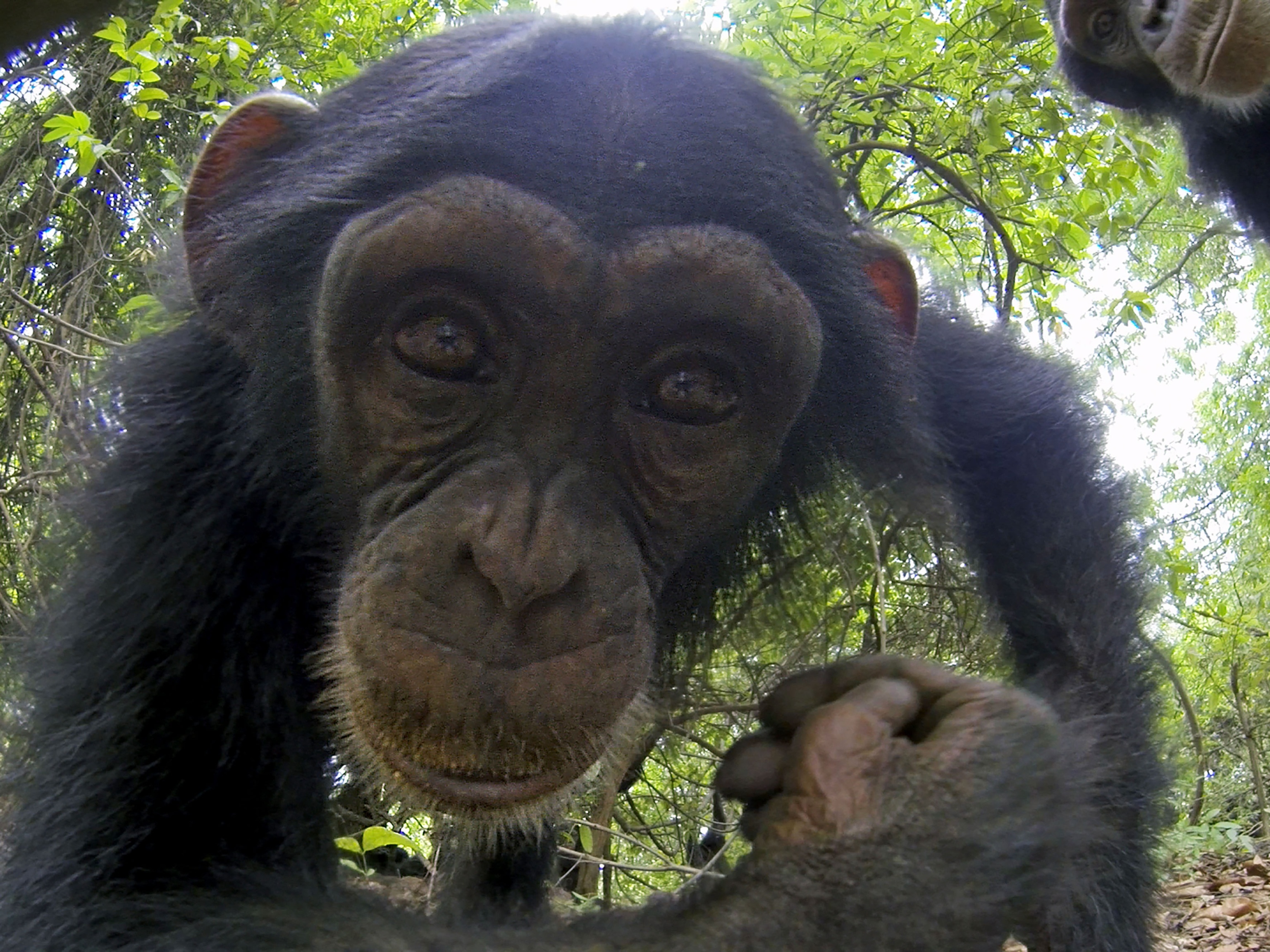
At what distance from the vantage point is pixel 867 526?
3.63m

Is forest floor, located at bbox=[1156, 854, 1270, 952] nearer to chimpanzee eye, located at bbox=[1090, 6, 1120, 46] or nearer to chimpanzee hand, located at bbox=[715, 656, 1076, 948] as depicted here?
chimpanzee hand, located at bbox=[715, 656, 1076, 948]

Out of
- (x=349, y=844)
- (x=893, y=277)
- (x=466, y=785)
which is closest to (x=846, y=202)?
(x=893, y=277)

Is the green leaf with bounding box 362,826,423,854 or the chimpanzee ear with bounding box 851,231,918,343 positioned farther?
the green leaf with bounding box 362,826,423,854

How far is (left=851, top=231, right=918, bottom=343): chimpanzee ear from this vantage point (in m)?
3.09

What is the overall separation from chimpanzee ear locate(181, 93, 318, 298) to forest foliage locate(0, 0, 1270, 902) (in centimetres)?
47

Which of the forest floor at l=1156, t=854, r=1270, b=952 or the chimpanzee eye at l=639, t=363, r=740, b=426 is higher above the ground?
the chimpanzee eye at l=639, t=363, r=740, b=426

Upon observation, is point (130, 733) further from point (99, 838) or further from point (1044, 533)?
point (1044, 533)

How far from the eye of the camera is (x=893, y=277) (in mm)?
3127

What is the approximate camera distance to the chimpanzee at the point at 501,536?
7.02 feet

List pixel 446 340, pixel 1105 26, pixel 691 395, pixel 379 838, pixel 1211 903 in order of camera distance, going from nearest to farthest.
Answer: pixel 446 340 → pixel 691 395 → pixel 379 838 → pixel 1105 26 → pixel 1211 903

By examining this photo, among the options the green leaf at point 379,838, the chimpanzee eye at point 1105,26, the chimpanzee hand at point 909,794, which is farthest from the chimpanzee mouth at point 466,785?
the chimpanzee eye at point 1105,26

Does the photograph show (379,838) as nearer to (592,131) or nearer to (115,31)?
(592,131)

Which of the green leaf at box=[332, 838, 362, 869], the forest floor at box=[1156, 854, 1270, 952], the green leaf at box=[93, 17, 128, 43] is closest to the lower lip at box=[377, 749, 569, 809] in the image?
the green leaf at box=[332, 838, 362, 869]

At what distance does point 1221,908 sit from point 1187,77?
4638mm
